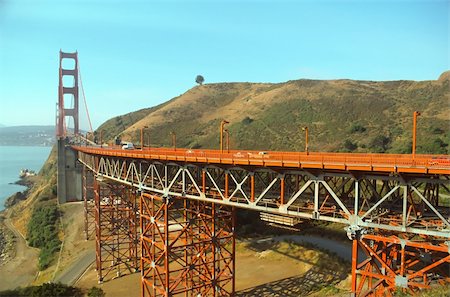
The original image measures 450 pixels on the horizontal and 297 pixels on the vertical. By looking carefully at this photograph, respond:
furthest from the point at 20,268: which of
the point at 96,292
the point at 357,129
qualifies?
the point at 357,129

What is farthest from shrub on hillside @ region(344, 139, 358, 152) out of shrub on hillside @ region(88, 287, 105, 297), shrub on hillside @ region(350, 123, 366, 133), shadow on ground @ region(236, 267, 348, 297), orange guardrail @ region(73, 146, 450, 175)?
shrub on hillside @ region(88, 287, 105, 297)

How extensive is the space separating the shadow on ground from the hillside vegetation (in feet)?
97.2

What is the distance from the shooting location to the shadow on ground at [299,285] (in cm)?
2469

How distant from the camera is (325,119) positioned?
77.9 metres

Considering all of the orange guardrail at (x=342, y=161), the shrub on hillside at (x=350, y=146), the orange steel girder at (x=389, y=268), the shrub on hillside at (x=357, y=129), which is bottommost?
the orange steel girder at (x=389, y=268)

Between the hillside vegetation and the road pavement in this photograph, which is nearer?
the road pavement

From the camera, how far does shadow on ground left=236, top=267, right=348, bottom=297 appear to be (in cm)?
2469


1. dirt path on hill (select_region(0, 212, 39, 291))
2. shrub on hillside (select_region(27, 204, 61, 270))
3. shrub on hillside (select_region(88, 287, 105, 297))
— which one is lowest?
dirt path on hill (select_region(0, 212, 39, 291))

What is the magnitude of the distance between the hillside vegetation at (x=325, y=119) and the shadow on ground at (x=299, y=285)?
29.6m

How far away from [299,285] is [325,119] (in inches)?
2260

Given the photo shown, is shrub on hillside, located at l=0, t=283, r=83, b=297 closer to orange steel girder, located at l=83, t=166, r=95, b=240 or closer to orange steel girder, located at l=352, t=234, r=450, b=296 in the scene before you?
orange steel girder, located at l=83, t=166, r=95, b=240

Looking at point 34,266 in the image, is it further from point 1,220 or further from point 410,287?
point 410,287

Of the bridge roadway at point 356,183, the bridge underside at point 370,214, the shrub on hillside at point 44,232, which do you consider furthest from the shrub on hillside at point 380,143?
the shrub on hillside at point 44,232

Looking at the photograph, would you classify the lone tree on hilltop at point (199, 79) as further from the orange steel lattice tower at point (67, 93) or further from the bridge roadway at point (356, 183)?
the bridge roadway at point (356, 183)
